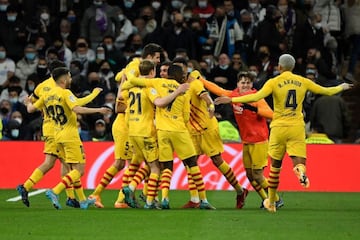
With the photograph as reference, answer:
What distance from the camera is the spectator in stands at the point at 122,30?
30797mm

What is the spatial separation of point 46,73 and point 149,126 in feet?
36.1

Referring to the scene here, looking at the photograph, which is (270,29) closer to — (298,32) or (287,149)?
(298,32)

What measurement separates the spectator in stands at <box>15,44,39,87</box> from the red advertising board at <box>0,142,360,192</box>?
4618 millimetres

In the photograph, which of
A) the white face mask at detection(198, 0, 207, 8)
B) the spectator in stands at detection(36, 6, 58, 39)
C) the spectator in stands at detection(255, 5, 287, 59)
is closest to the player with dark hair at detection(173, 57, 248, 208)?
the spectator in stands at detection(255, 5, 287, 59)

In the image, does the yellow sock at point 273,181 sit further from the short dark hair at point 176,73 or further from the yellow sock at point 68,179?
the yellow sock at point 68,179

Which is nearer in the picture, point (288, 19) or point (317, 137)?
point (317, 137)

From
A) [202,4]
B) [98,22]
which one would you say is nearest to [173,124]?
[202,4]

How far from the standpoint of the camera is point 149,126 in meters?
19.0

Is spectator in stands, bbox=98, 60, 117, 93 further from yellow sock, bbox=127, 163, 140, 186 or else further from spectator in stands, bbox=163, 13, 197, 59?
yellow sock, bbox=127, 163, 140, 186

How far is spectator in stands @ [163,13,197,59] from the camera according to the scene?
29453mm

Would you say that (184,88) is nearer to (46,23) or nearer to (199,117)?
(199,117)

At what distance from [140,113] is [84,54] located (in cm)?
1147

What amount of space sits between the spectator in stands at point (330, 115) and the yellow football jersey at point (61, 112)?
9.32 meters

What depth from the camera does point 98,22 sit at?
30828 mm
